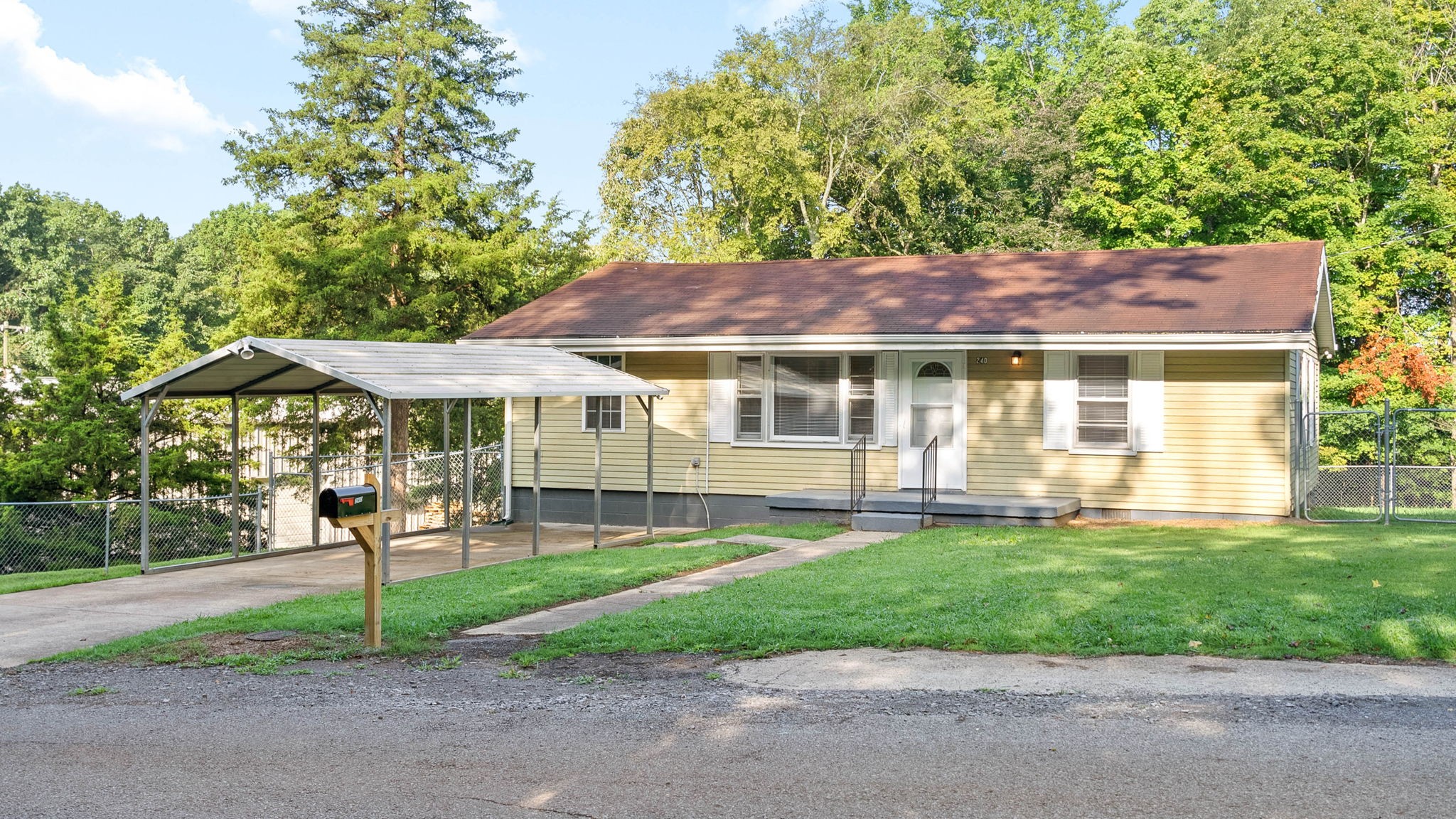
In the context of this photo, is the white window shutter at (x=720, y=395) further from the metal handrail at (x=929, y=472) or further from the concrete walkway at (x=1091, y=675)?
the concrete walkway at (x=1091, y=675)

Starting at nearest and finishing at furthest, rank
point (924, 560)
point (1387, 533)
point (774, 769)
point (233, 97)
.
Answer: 1. point (774, 769)
2. point (924, 560)
3. point (1387, 533)
4. point (233, 97)

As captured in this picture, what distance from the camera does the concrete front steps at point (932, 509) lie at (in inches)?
624

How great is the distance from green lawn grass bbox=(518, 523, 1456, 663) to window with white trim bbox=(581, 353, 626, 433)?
7.46 m

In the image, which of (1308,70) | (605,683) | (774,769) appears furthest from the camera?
(1308,70)

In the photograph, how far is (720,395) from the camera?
60.9ft

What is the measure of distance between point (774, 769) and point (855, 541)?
31.4 feet

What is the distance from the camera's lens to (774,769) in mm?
5324

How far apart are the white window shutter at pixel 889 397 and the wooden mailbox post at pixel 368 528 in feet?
33.8

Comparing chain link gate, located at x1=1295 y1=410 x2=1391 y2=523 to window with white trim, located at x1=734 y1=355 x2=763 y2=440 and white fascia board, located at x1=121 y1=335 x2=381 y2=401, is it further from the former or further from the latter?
white fascia board, located at x1=121 y1=335 x2=381 y2=401

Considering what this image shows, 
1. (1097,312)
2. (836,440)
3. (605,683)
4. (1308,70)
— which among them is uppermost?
(1308,70)

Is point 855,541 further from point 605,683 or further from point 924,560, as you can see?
point 605,683

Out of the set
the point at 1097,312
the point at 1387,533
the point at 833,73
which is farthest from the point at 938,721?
the point at 833,73

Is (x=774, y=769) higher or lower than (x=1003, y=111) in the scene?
lower

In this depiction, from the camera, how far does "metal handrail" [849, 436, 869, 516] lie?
54.7ft
